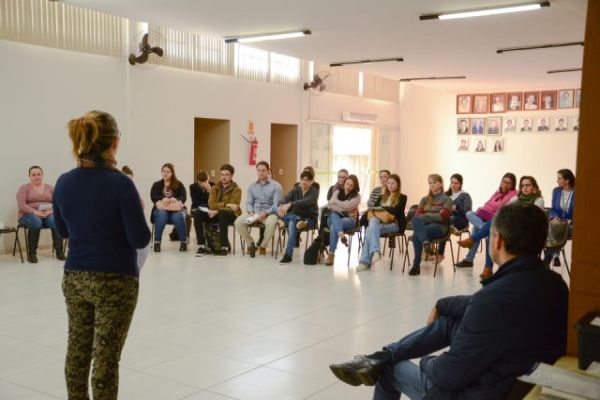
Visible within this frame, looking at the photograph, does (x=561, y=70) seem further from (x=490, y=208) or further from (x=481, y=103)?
(x=490, y=208)

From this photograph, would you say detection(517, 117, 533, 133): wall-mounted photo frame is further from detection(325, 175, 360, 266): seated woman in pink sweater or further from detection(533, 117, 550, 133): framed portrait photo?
detection(325, 175, 360, 266): seated woman in pink sweater

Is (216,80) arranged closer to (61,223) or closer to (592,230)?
(61,223)

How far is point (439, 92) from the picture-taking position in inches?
656

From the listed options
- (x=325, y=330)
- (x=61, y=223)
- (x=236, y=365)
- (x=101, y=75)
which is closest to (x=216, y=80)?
(x=101, y=75)

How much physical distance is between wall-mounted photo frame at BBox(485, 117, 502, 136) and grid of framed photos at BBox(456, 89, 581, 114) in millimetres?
206

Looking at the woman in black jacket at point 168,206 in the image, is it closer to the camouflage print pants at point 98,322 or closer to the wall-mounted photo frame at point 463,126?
the camouflage print pants at point 98,322

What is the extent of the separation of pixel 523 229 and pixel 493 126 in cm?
1469

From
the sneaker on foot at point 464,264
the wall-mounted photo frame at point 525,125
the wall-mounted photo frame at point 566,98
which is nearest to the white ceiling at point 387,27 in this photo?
the sneaker on foot at point 464,264

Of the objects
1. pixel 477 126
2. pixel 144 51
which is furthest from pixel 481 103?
pixel 144 51

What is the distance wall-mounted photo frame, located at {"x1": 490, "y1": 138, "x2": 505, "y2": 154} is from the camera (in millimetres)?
15891

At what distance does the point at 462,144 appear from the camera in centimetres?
1658

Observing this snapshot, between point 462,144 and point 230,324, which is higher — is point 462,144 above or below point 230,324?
above

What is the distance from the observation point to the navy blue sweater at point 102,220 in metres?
2.39

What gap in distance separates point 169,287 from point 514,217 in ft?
15.5
